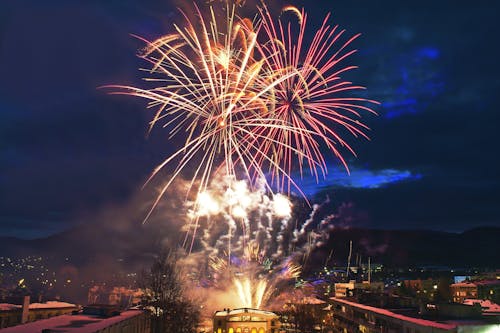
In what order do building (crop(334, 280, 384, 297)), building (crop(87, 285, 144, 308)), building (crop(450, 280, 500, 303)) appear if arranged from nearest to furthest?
building (crop(334, 280, 384, 297)), building (crop(450, 280, 500, 303)), building (crop(87, 285, 144, 308))

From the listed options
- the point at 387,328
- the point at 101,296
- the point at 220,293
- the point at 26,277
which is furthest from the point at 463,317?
the point at 26,277

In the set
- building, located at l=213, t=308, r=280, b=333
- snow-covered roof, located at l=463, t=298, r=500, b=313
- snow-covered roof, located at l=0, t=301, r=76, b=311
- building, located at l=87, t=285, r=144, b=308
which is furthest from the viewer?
building, located at l=87, t=285, r=144, b=308

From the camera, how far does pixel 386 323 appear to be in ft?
150

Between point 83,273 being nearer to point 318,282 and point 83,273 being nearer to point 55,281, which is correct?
point 55,281

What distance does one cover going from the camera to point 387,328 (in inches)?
1777

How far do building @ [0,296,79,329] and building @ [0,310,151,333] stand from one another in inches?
630

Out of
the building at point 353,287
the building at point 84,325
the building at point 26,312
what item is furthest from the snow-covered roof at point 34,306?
the building at point 353,287

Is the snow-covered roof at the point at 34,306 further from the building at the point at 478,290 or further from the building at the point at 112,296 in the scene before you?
the building at the point at 478,290

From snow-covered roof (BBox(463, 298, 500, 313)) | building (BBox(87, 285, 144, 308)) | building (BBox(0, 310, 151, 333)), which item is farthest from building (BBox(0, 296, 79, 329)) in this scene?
snow-covered roof (BBox(463, 298, 500, 313))

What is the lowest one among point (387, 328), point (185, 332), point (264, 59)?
point (185, 332)

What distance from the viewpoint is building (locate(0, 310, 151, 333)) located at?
97.0ft

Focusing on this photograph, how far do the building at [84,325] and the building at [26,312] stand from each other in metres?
16.0

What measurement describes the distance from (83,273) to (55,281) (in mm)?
11618

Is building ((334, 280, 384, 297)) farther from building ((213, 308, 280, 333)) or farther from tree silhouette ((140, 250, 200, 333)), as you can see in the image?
tree silhouette ((140, 250, 200, 333))
